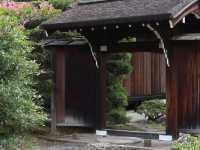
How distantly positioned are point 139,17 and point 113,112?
15.0ft

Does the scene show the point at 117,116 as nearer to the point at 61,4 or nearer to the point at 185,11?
the point at 61,4

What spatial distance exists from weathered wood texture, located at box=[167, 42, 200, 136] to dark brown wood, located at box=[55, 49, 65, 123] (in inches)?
135

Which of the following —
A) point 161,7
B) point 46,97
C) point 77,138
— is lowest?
point 77,138

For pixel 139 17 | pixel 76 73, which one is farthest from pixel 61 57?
pixel 139 17

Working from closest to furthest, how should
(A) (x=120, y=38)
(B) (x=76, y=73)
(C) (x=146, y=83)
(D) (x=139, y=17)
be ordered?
(D) (x=139, y=17)
(A) (x=120, y=38)
(B) (x=76, y=73)
(C) (x=146, y=83)

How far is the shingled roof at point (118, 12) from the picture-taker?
11961 millimetres

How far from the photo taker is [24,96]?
27.8 feet

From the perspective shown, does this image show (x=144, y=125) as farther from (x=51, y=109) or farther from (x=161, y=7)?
(x=161, y=7)

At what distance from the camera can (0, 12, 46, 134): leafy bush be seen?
8.18 meters

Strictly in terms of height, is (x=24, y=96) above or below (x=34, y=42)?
below

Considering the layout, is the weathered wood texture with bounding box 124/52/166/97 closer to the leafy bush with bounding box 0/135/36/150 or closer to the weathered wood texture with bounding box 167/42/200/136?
the weathered wood texture with bounding box 167/42/200/136

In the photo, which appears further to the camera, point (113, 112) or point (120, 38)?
point (113, 112)

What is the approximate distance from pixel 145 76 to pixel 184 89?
327 inches

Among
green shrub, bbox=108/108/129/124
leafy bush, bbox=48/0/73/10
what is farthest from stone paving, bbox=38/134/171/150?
leafy bush, bbox=48/0/73/10
